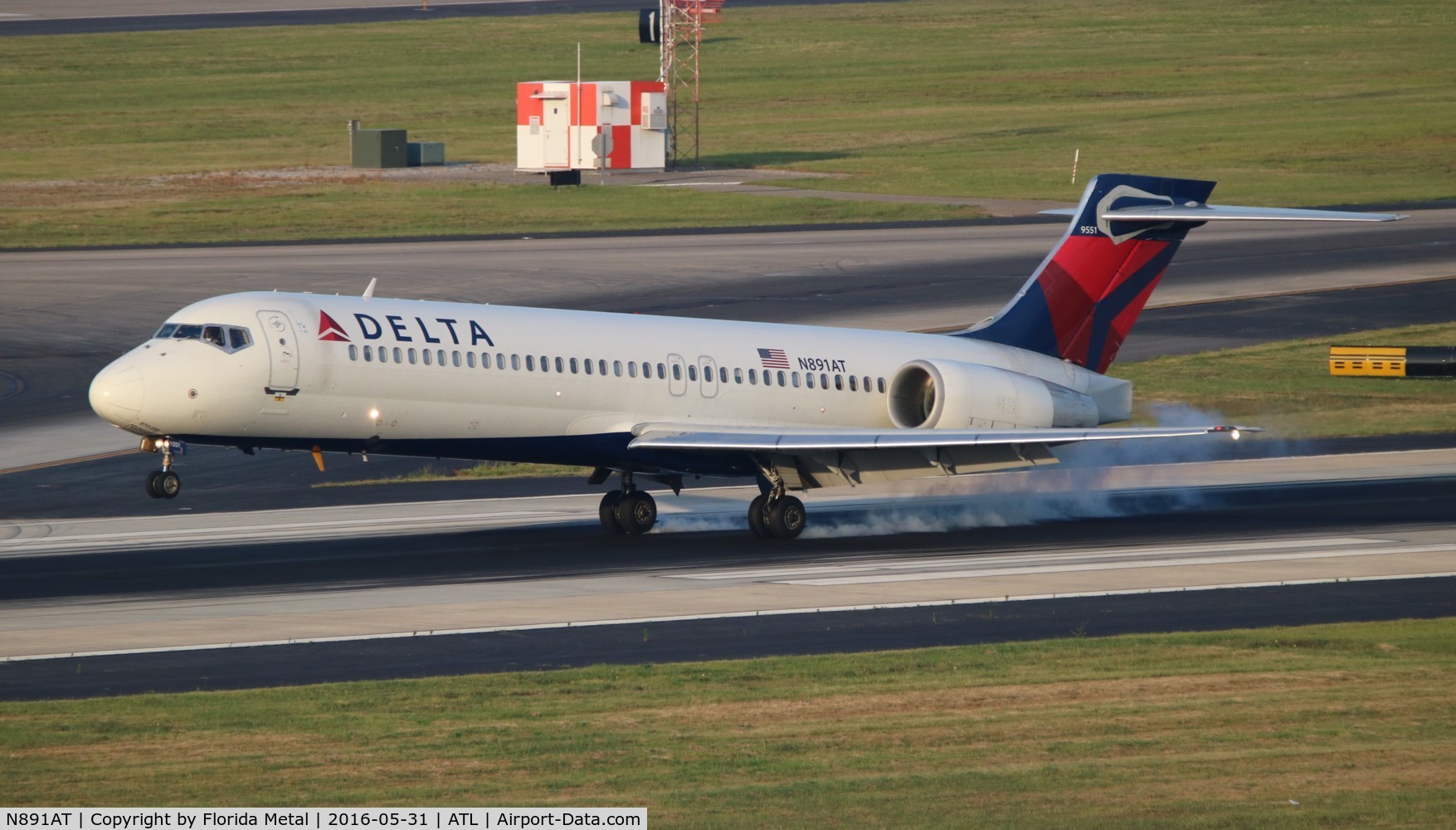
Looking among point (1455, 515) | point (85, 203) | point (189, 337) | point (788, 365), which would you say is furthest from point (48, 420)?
point (85, 203)

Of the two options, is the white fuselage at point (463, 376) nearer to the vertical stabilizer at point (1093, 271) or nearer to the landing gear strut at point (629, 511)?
the landing gear strut at point (629, 511)

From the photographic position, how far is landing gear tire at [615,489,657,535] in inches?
1255

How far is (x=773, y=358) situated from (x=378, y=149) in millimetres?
64004

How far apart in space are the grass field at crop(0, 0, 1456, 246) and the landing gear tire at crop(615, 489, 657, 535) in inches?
1654

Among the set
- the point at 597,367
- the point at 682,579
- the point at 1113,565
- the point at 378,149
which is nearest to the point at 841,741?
the point at 682,579

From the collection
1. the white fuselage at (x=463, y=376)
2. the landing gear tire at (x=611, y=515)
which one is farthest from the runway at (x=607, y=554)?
the white fuselage at (x=463, y=376)

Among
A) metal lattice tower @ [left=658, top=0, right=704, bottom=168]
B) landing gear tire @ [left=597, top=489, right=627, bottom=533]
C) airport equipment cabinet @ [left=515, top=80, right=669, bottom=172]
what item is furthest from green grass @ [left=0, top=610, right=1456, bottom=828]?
metal lattice tower @ [left=658, top=0, right=704, bottom=168]

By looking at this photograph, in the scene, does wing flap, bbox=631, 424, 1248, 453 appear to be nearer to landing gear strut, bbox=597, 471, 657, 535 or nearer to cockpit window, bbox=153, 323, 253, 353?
landing gear strut, bbox=597, 471, 657, 535

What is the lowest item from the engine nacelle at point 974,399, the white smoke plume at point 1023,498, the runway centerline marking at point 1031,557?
the white smoke plume at point 1023,498

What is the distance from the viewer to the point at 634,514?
1255 inches

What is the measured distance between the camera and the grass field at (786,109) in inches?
3100

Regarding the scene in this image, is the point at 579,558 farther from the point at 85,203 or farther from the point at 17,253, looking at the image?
the point at 85,203

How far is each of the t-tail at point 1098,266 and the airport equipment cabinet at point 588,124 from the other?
5457 cm

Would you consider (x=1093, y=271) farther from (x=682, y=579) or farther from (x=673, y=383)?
(x=682, y=579)
